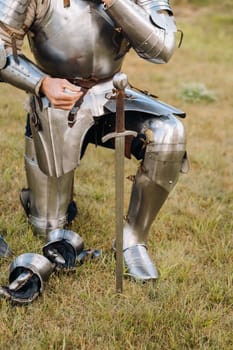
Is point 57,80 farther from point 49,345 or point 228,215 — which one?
point 228,215

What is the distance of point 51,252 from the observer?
111 inches

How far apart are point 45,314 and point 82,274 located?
0.37m

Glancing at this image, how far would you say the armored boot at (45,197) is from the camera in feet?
10.2

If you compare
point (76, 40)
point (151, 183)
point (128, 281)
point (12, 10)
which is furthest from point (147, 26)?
point (128, 281)

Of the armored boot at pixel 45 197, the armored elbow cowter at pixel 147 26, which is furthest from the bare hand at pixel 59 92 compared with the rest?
the armored boot at pixel 45 197

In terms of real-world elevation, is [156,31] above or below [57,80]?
above

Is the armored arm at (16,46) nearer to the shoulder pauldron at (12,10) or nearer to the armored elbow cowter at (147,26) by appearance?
the shoulder pauldron at (12,10)

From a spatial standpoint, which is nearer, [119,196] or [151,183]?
[119,196]

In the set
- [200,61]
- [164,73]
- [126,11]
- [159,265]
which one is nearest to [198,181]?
[159,265]

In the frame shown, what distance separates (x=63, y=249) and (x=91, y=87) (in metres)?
0.83

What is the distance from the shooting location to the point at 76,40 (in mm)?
2830

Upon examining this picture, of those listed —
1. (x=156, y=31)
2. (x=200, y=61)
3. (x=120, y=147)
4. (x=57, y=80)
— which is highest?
(x=156, y=31)

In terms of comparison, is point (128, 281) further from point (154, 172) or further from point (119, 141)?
point (119, 141)

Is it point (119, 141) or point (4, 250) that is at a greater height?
point (119, 141)
